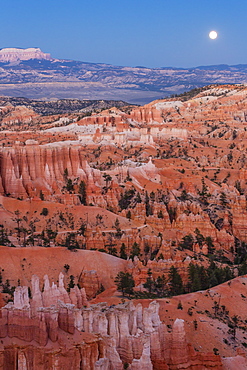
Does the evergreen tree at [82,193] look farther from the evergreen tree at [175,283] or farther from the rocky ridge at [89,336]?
the rocky ridge at [89,336]

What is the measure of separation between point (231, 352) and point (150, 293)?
7.83m

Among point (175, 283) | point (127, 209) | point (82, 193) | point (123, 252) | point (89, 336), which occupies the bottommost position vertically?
point (123, 252)

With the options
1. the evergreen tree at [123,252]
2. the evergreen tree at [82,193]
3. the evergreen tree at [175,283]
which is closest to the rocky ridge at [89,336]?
the evergreen tree at [175,283]

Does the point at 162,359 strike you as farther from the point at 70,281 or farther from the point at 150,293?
the point at 70,281

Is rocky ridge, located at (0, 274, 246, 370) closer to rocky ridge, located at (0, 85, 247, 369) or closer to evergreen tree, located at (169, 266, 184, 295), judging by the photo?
rocky ridge, located at (0, 85, 247, 369)

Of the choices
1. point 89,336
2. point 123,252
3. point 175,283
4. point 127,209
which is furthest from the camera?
point 127,209

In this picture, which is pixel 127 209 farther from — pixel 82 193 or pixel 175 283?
pixel 175 283

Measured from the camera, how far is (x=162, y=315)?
29953 mm

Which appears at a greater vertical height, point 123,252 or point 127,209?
point 127,209

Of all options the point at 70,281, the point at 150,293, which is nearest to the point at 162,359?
the point at 150,293

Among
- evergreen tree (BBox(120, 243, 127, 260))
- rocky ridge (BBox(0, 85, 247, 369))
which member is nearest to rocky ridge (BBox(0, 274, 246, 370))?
rocky ridge (BBox(0, 85, 247, 369))

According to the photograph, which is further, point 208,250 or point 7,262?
point 208,250

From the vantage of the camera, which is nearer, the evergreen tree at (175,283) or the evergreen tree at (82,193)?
the evergreen tree at (175,283)

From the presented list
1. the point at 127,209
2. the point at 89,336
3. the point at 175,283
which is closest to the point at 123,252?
the point at 175,283
